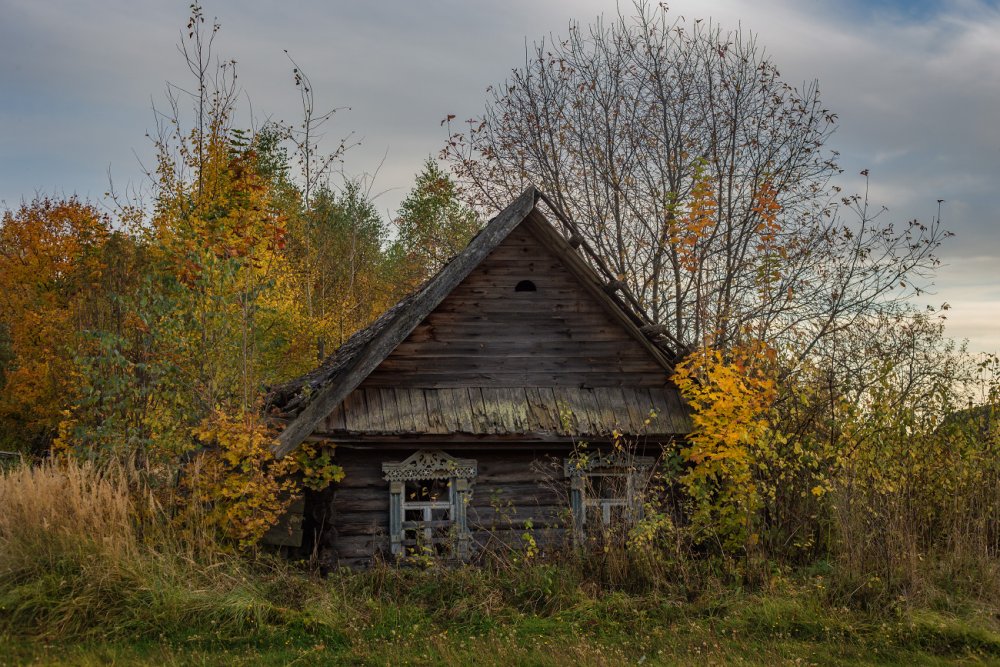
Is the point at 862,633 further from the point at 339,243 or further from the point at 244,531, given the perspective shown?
the point at 339,243

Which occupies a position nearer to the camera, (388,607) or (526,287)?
(388,607)

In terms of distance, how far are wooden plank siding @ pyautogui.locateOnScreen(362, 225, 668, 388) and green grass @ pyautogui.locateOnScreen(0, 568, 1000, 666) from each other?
3.11m

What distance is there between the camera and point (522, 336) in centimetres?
1248

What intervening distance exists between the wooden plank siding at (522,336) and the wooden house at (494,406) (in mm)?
17

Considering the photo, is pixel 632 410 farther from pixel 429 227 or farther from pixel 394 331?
pixel 429 227

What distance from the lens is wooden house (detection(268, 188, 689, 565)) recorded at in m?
11.4

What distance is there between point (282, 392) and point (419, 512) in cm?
253

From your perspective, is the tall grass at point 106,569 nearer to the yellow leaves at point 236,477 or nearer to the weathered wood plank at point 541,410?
the yellow leaves at point 236,477

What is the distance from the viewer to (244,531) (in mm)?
10070

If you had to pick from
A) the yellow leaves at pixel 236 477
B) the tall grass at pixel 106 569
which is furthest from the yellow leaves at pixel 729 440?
the tall grass at pixel 106 569

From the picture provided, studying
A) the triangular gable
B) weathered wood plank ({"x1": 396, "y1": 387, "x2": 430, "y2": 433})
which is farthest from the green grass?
weathered wood plank ({"x1": 396, "y1": 387, "x2": 430, "y2": 433})

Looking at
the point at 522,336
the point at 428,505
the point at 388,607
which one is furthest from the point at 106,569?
the point at 522,336

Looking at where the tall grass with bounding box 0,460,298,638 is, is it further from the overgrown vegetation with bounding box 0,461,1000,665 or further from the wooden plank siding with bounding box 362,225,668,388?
the wooden plank siding with bounding box 362,225,668,388

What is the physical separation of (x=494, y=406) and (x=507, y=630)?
11.8 feet
